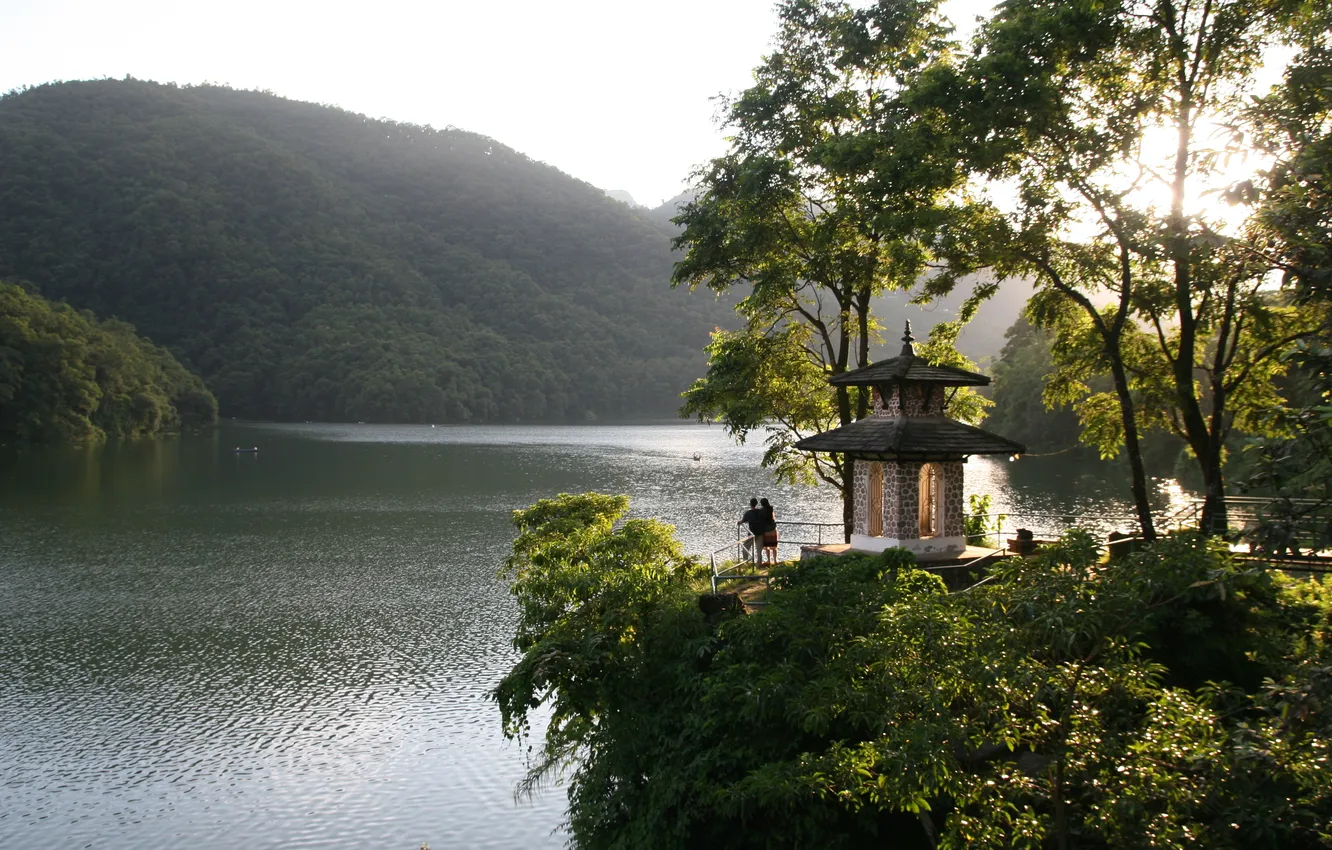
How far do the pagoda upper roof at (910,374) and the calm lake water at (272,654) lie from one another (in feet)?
26.8

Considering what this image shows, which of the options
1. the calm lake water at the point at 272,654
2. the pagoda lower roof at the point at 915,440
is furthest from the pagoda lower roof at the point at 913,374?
the calm lake water at the point at 272,654

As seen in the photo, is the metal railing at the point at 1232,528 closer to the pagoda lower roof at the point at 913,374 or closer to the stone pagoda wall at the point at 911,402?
the stone pagoda wall at the point at 911,402

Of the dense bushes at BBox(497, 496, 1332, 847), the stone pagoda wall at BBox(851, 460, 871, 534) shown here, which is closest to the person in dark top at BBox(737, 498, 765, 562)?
the stone pagoda wall at BBox(851, 460, 871, 534)

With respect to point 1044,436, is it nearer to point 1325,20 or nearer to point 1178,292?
point 1178,292

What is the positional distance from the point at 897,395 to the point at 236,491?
40.1 meters

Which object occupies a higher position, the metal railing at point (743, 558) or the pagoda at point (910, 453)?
the pagoda at point (910, 453)

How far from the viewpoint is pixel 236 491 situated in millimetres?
47281

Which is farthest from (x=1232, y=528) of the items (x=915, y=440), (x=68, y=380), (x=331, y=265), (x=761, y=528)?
(x=331, y=265)

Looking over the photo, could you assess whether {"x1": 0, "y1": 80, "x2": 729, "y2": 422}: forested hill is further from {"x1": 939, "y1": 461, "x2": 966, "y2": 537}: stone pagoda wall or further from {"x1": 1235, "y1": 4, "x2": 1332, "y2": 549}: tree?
{"x1": 1235, "y1": 4, "x2": 1332, "y2": 549}: tree

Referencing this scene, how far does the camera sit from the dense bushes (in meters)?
6.45

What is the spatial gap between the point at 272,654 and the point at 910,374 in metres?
14.6

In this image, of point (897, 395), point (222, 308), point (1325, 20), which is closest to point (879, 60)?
point (897, 395)

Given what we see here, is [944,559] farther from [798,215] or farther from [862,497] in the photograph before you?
[798,215]

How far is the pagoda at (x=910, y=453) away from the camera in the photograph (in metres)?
15.1
